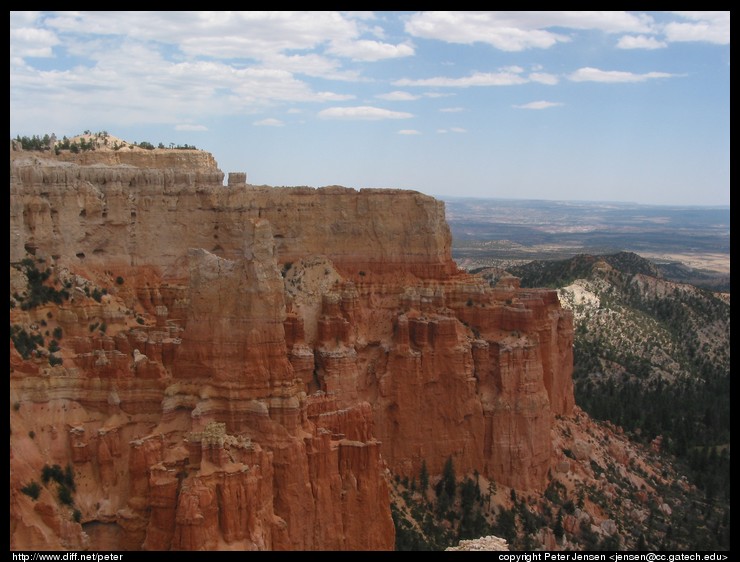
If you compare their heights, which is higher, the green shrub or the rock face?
the rock face

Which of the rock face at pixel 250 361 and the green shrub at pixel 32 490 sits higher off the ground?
the rock face at pixel 250 361

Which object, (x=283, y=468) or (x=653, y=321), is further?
(x=653, y=321)

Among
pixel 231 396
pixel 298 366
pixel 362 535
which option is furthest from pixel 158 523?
pixel 298 366

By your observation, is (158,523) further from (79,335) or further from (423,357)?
(423,357)

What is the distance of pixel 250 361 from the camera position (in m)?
41.0

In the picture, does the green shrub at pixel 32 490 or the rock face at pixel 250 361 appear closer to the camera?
the green shrub at pixel 32 490

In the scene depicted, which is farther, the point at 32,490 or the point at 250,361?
the point at 250,361

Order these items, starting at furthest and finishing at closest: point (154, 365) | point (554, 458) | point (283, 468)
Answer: point (554, 458) < point (154, 365) < point (283, 468)

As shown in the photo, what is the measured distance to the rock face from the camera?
129 feet

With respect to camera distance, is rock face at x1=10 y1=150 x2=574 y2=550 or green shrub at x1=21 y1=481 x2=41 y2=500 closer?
green shrub at x1=21 y1=481 x2=41 y2=500

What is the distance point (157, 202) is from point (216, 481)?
2183cm

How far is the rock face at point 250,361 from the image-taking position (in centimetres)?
3928

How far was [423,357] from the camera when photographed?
5675cm

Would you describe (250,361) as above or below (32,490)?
above
